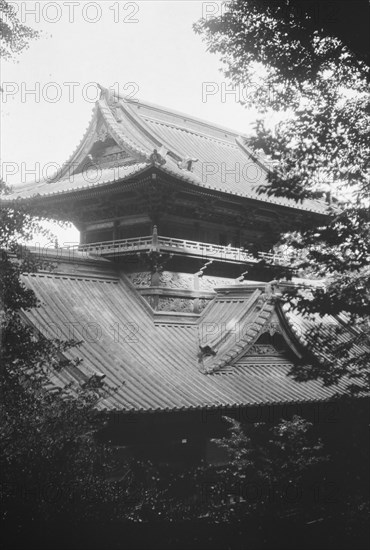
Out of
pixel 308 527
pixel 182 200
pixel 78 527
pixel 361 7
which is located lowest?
pixel 308 527

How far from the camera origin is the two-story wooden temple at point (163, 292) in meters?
12.1

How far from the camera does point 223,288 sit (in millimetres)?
16219

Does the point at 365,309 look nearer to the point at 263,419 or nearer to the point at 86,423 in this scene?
the point at 86,423

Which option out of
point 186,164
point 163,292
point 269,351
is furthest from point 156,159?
point 269,351

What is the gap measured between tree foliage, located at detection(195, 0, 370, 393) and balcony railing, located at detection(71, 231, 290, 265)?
24.7 feet

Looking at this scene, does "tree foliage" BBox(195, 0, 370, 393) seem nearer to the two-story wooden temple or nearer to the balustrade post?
the two-story wooden temple

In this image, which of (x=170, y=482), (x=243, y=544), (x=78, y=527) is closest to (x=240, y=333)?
(x=170, y=482)

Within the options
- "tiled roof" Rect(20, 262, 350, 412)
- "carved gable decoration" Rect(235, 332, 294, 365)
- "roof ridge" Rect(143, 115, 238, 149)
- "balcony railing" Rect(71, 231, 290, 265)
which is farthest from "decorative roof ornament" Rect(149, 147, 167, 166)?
"roof ridge" Rect(143, 115, 238, 149)

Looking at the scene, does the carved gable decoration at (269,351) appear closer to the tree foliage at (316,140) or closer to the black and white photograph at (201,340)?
the black and white photograph at (201,340)

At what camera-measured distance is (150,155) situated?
14.6m

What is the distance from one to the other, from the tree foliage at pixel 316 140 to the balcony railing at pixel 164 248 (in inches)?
297

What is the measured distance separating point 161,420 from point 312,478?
5150 mm

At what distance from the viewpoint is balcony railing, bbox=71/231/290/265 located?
1509cm

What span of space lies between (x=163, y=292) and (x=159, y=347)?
72.9 inches
